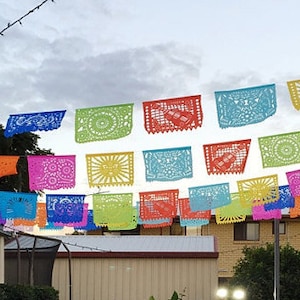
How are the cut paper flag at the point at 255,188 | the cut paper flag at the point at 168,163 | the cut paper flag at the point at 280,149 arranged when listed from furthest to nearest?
1. the cut paper flag at the point at 255,188
2. the cut paper flag at the point at 168,163
3. the cut paper flag at the point at 280,149

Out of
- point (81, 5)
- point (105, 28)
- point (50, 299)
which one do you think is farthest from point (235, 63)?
point (50, 299)

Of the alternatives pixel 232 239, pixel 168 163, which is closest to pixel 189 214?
pixel 168 163

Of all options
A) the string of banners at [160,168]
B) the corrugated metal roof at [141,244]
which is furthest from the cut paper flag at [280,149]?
the corrugated metal roof at [141,244]

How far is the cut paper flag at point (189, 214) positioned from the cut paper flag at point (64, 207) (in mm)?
1936

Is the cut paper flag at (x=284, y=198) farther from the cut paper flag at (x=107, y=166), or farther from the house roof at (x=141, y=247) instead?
the house roof at (x=141, y=247)

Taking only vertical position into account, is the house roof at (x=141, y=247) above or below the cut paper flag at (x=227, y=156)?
below

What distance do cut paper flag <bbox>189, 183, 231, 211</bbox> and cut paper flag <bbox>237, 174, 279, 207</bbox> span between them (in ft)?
1.81

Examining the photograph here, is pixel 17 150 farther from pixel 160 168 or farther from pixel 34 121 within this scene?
pixel 34 121

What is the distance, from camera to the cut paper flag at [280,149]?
1198 cm

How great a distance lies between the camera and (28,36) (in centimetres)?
902

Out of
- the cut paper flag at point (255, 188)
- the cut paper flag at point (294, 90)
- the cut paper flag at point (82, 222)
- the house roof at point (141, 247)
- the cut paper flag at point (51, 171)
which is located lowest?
the house roof at point (141, 247)

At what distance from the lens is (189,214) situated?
16422 mm

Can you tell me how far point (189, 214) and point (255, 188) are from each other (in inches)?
97.6

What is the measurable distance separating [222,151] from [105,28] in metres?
2.59
